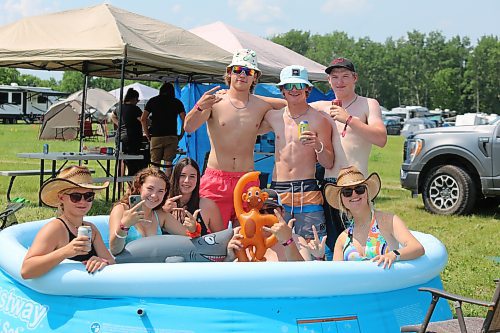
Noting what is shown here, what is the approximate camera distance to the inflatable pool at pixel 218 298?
3.39m

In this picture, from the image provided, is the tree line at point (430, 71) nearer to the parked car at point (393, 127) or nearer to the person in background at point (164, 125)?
the parked car at point (393, 127)

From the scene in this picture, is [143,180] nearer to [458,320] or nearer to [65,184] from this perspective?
[65,184]

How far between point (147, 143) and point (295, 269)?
8.14m

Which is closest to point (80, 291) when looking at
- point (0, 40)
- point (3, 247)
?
point (3, 247)

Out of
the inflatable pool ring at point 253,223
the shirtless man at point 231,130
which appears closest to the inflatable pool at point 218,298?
the inflatable pool ring at point 253,223

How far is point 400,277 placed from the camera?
3734 mm

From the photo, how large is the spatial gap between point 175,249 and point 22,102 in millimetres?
46773

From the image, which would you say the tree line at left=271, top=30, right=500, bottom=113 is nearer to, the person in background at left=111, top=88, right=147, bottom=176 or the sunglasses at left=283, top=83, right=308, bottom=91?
the person in background at left=111, top=88, right=147, bottom=176

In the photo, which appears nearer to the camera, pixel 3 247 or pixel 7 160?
pixel 3 247

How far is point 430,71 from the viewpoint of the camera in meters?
Answer: 95.9

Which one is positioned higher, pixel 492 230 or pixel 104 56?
pixel 104 56

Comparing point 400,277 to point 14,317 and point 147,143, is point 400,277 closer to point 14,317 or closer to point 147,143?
point 14,317

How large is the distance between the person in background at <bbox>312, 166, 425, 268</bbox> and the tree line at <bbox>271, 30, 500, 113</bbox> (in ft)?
277

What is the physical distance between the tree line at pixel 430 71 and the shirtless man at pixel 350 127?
83598 mm
